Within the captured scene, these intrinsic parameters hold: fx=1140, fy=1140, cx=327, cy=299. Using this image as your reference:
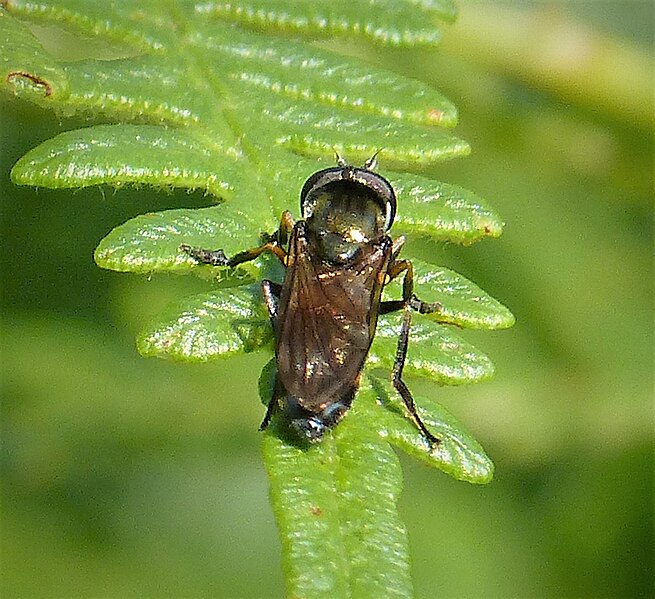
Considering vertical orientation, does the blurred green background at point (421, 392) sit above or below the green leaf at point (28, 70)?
below

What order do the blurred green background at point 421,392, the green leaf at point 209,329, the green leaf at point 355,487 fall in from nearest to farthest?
A: the green leaf at point 355,487
the green leaf at point 209,329
the blurred green background at point 421,392

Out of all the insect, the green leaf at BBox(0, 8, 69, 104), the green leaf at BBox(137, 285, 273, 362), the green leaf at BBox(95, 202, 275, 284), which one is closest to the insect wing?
the insect

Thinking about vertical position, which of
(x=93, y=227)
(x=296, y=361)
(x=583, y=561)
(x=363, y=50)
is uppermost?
(x=296, y=361)

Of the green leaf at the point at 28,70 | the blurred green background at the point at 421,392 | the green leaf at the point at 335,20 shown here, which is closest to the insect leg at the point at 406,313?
the green leaf at the point at 335,20

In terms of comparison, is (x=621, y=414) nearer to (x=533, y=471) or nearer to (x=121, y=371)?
(x=533, y=471)

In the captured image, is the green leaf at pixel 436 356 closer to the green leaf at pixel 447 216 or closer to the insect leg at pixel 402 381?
the insect leg at pixel 402 381

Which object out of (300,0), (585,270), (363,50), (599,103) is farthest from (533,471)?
(300,0)

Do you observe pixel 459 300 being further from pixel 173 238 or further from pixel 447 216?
pixel 173 238

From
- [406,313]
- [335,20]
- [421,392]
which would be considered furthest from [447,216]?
[421,392]
